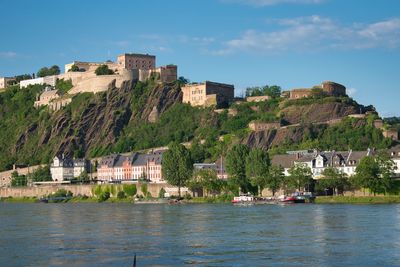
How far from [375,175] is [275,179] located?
41.8ft

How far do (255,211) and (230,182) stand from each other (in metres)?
22.2

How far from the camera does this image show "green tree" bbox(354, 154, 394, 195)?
279 feet

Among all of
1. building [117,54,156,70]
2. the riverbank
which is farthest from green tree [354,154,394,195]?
building [117,54,156,70]

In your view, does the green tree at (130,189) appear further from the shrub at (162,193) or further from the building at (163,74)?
the building at (163,74)

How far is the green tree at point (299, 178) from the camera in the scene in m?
92.1

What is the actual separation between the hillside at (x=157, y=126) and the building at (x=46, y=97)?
186cm

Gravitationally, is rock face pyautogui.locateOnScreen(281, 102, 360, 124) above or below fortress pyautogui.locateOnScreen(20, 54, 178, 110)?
below

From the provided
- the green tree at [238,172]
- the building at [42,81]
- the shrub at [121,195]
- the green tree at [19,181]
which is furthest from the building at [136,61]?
the green tree at [238,172]

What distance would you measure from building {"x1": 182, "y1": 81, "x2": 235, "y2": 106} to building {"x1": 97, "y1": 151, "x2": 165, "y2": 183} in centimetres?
2196

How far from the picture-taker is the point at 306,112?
134125mm

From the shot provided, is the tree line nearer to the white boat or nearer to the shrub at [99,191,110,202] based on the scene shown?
the white boat

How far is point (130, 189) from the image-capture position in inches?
4395

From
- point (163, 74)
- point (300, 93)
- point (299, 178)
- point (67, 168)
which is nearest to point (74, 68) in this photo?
point (163, 74)

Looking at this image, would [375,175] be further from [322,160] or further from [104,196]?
[104,196]
